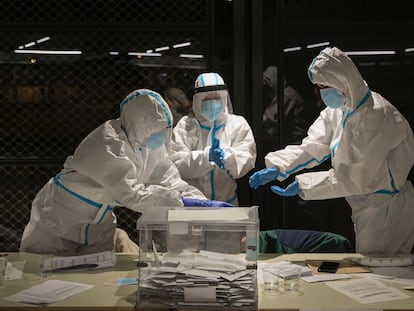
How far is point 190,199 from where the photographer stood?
8.47ft

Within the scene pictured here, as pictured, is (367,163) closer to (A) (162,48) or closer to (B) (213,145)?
(B) (213,145)

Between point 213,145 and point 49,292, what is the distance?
157 cm

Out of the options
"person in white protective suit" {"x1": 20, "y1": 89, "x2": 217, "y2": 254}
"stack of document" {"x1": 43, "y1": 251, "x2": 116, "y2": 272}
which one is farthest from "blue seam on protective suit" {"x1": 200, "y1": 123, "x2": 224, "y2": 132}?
"stack of document" {"x1": 43, "y1": 251, "x2": 116, "y2": 272}

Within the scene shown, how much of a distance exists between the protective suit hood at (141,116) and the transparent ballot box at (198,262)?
0.81 m

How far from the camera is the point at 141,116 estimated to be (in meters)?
2.57

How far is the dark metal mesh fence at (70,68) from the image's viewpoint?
12.7 feet

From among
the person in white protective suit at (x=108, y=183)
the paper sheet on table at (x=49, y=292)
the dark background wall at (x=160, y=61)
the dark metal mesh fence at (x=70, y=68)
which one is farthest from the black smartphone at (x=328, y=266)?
the dark metal mesh fence at (x=70, y=68)

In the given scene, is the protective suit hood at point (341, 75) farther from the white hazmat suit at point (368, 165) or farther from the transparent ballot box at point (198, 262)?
the transparent ballot box at point (198, 262)

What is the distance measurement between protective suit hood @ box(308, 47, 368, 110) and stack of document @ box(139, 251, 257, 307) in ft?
3.88

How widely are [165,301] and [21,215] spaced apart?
2.56 metres

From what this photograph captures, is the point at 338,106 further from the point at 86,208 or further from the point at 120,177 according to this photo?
the point at 86,208

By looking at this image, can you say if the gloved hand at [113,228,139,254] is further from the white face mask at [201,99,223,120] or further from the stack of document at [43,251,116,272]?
the white face mask at [201,99,223,120]

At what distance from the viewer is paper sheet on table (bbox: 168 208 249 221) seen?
1864 mm

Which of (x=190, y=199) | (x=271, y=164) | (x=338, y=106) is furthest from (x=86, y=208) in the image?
(x=338, y=106)
